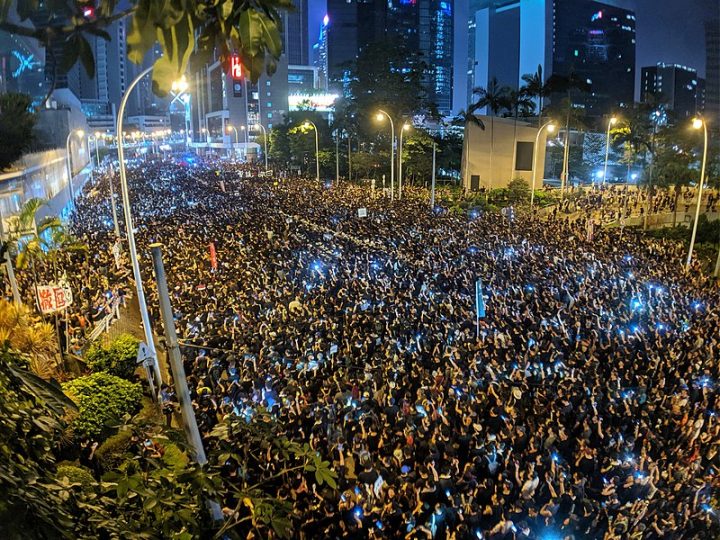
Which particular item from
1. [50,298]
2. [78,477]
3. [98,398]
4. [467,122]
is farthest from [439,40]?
[78,477]

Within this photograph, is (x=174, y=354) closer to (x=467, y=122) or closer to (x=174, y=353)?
(x=174, y=353)

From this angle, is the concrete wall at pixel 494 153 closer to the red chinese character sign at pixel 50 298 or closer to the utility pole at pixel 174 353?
the red chinese character sign at pixel 50 298

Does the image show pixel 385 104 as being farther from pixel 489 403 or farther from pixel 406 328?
pixel 489 403

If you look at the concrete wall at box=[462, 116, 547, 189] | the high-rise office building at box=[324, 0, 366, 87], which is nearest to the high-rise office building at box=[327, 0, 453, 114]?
the high-rise office building at box=[324, 0, 366, 87]

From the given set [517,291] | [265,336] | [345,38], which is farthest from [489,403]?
[345,38]

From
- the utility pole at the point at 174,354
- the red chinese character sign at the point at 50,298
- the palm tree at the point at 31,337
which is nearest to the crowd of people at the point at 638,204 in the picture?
the red chinese character sign at the point at 50,298
